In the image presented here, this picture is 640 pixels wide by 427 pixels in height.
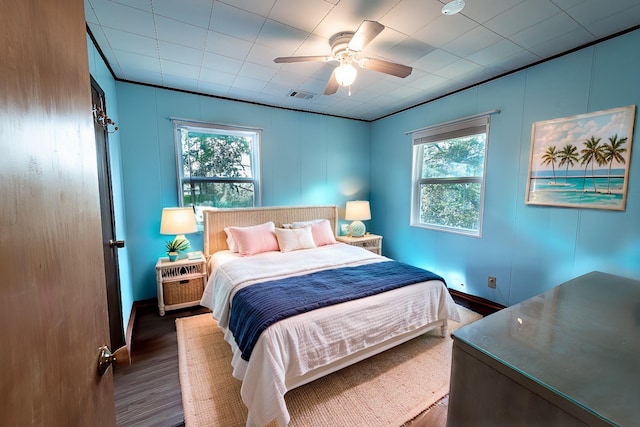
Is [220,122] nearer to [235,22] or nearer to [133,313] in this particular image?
[235,22]

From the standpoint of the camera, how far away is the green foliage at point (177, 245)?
9.88ft

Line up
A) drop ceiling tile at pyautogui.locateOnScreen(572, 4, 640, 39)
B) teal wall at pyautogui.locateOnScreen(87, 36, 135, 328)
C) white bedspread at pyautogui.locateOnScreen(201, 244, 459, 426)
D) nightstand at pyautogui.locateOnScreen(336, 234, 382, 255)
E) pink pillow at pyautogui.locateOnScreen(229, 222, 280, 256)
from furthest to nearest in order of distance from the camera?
nightstand at pyautogui.locateOnScreen(336, 234, 382, 255), pink pillow at pyautogui.locateOnScreen(229, 222, 280, 256), teal wall at pyautogui.locateOnScreen(87, 36, 135, 328), drop ceiling tile at pyautogui.locateOnScreen(572, 4, 640, 39), white bedspread at pyautogui.locateOnScreen(201, 244, 459, 426)

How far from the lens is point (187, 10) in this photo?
70.5 inches

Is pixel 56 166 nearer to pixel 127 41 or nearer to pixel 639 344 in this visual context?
pixel 639 344

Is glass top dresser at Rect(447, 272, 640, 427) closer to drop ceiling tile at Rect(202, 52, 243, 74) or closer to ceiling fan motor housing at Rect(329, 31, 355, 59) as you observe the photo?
ceiling fan motor housing at Rect(329, 31, 355, 59)

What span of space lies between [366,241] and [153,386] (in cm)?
308

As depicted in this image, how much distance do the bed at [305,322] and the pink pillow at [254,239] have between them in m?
0.08

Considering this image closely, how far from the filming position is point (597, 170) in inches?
87.4

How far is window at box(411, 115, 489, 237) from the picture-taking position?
3170 millimetres

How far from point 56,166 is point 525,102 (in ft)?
A: 11.8

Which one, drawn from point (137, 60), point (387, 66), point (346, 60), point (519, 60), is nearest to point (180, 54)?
point (137, 60)

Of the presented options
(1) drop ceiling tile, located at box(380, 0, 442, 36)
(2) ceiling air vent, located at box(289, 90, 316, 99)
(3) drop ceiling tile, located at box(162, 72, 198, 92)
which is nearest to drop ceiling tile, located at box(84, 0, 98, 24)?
(3) drop ceiling tile, located at box(162, 72, 198, 92)

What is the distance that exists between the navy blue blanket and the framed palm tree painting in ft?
4.90

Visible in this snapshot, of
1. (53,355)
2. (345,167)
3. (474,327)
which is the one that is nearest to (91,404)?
(53,355)
